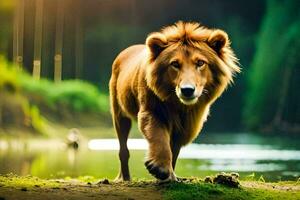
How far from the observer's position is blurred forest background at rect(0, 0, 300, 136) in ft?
63.8

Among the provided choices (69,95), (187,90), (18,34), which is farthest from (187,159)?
(69,95)

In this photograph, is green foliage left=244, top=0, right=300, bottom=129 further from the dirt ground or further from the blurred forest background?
the dirt ground

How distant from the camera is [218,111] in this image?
21.6 m

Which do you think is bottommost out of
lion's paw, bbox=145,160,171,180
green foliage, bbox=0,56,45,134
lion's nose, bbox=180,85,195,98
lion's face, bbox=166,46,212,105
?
lion's paw, bbox=145,160,171,180

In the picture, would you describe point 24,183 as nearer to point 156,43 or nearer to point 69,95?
point 156,43

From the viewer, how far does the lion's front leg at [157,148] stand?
193 inches

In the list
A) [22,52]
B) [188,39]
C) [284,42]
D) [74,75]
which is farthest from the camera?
[74,75]

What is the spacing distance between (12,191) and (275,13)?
17.9 m

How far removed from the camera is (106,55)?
2583 centimetres

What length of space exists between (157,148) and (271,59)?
606 inches

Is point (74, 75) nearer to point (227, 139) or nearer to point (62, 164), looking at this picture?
point (227, 139)

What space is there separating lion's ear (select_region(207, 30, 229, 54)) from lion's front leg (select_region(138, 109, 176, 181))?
663 mm

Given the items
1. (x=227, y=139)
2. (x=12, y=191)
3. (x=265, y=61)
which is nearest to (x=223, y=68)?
(x=12, y=191)

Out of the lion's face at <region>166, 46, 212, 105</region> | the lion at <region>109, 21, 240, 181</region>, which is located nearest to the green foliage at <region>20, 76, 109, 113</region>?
the lion at <region>109, 21, 240, 181</region>
